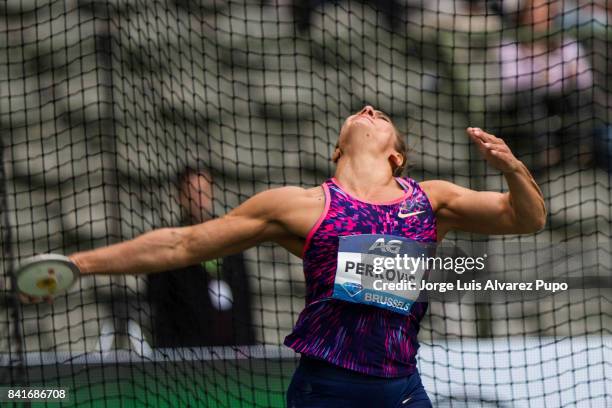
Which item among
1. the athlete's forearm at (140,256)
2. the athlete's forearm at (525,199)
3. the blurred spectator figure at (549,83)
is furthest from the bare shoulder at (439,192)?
the blurred spectator figure at (549,83)

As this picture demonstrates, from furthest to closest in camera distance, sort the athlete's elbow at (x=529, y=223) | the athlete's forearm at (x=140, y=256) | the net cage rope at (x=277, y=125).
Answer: the net cage rope at (x=277, y=125) → the athlete's elbow at (x=529, y=223) → the athlete's forearm at (x=140, y=256)

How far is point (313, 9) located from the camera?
297 inches

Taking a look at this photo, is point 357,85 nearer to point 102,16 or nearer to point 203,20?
point 203,20

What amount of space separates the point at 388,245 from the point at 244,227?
492mm

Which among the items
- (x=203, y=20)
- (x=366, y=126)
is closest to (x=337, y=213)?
(x=366, y=126)

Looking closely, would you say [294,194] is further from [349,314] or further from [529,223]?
[529,223]

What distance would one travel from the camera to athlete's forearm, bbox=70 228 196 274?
382 centimetres

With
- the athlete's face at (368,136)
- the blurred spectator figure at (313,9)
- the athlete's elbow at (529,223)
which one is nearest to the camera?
the athlete's elbow at (529,223)

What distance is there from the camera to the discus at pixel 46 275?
362 cm

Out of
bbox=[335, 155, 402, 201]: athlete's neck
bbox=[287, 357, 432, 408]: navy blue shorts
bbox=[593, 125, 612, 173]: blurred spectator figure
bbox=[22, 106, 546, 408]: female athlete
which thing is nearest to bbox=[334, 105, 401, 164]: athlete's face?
bbox=[335, 155, 402, 201]: athlete's neck

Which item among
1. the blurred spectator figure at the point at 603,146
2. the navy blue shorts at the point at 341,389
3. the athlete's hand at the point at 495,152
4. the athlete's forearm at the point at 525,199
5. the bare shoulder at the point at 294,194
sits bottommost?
the navy blue shorts at the point at 341,389

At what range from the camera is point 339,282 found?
387 cm

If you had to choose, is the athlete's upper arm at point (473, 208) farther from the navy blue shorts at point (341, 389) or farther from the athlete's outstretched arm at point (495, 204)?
the navy blue shorts at point (341, 389)

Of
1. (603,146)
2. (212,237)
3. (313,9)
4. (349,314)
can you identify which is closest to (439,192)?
(349,314)
